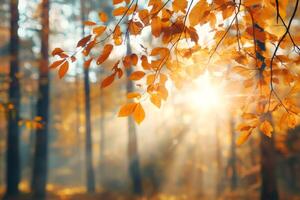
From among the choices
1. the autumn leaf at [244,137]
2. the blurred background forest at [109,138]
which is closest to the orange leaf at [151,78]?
the autumn leaf at [244,137]

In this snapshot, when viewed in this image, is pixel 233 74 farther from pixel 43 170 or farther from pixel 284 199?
pixel 43 170

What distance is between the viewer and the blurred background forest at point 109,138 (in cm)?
1116

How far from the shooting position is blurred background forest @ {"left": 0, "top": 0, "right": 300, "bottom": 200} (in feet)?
36.6

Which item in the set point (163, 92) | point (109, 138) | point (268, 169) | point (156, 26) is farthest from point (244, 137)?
point (109, 138)

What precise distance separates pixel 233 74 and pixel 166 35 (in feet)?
1.68

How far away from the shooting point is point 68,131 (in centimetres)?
3244

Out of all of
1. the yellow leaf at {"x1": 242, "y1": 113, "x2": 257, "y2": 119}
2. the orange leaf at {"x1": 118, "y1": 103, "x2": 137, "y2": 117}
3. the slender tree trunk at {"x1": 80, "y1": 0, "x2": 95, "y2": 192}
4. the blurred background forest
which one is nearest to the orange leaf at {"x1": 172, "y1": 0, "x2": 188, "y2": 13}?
the orange leaf at {"x1": 118, "y1": 103, "x2": 137, "y2": 117}

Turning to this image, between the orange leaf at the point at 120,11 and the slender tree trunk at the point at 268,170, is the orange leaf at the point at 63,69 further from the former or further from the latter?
the slender tree trunk at the point at 268,170

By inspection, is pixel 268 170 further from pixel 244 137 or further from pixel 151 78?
pixel 151 78

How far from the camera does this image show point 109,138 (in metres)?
37.8

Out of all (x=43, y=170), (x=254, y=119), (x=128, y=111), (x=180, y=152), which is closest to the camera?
(x=128, y=111)

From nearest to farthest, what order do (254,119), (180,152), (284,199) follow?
(254,119) < (284,199) < (180,152)

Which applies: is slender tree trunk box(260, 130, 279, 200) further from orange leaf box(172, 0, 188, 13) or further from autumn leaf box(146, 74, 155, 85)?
orange leaf box(172, 0, 188, 13)

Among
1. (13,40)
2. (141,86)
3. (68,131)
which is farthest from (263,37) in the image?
(68,131)
